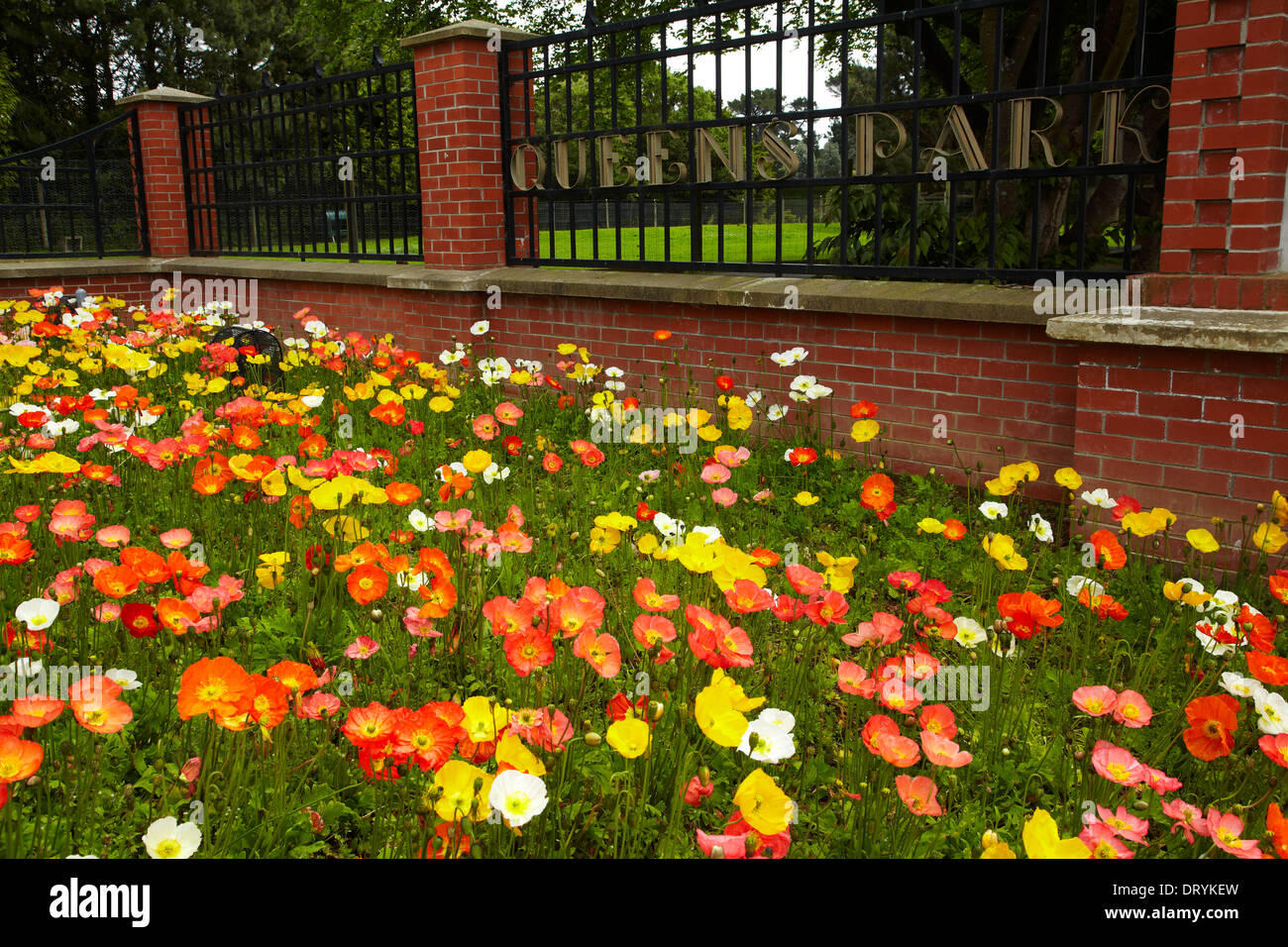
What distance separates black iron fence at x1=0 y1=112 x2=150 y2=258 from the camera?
10.0m

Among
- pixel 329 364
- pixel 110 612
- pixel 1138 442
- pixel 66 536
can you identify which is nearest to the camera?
pixel 110 612

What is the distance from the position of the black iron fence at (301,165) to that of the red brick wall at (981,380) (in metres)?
1.13

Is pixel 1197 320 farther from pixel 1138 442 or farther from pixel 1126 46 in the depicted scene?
pixel 1126 46

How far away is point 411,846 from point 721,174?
16.3 feet

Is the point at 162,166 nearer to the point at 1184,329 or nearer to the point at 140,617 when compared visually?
the point at 140,617

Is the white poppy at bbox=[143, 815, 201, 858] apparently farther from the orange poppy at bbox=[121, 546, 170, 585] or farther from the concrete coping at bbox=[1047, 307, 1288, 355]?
the concrete coping at bbox=[1047, 307, 1288, 355]

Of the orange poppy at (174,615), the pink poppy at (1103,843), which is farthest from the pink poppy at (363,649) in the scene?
the pink poppy at (1103,843)

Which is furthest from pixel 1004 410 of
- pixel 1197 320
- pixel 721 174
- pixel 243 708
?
pixel 243 708

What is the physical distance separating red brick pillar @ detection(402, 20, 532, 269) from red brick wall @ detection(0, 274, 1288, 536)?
0.38 metres

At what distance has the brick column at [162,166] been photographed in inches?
379

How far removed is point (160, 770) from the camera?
7.27ft

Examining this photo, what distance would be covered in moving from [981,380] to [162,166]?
337 inches

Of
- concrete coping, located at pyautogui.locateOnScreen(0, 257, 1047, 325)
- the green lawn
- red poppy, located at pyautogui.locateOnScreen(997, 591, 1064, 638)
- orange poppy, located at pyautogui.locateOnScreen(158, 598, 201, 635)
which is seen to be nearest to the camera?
orange poppy, located at pyautogui.locateOnScreen(158, 598, 201, 635)

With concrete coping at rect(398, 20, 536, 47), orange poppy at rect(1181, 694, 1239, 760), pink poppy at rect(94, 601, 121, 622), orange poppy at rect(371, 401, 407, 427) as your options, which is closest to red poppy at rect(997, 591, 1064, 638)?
orange poppy at rect(1181, 694, 1239, 760)
